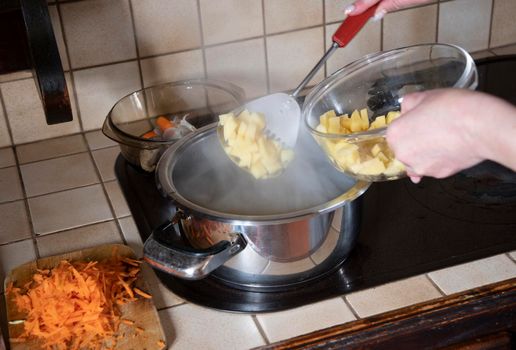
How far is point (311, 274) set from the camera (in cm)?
93

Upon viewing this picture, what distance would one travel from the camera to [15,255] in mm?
1022

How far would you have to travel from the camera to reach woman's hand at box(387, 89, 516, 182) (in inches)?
27.4

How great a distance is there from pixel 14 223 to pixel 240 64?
0.52m

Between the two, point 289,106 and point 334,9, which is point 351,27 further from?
point 334,9

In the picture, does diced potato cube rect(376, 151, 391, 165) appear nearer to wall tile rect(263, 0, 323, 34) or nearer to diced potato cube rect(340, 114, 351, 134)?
diced potato cube rect(340, 114, 351, 134)

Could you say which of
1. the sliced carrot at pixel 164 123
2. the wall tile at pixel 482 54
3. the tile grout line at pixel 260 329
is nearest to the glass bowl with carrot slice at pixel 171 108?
the sliced carrot at pixel 164 123

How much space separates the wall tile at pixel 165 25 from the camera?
1262mm

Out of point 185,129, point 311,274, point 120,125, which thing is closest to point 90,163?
point 120,125

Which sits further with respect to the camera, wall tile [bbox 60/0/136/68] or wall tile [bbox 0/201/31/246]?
wall tile [bbox 60/0/136/68]

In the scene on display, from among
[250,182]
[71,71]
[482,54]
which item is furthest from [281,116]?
[482,54]

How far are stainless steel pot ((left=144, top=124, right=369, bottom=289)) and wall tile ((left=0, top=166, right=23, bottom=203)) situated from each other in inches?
13.0

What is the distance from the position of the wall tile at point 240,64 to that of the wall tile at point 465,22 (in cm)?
39

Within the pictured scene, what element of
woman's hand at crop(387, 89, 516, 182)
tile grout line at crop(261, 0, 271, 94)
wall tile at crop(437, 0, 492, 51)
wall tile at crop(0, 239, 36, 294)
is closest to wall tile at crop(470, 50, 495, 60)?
wall tile at crop(437, 0, 492, 51)

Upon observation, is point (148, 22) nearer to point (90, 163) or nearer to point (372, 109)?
point (90, 163)
